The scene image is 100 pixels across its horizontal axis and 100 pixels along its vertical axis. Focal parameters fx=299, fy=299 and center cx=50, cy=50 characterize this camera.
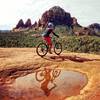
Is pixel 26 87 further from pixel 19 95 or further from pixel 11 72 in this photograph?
pixel 11 72

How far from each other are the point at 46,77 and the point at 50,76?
267 mm

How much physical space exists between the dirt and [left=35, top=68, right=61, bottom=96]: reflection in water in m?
0.04

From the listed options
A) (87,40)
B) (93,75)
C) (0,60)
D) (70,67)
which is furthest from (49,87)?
(87,40)

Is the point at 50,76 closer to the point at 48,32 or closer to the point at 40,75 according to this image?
the point at 40,75

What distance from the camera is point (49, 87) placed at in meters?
12.7

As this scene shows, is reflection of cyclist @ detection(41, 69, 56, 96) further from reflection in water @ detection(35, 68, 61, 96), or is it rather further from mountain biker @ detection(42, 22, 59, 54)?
mountain biker @ detection(42, 22, 59, 54)

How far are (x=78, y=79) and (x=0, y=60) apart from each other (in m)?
5.17

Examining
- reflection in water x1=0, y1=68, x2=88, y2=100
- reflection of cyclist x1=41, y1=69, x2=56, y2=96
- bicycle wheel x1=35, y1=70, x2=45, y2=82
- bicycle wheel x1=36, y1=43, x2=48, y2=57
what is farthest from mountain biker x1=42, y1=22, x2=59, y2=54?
bicycle wheel x1=35, y1=70, x2=45, y2=82

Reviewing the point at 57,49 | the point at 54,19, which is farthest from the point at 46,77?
the point at 54,19

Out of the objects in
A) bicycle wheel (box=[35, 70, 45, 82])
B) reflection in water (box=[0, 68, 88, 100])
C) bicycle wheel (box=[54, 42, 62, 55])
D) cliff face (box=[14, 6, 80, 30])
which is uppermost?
cliff face (box=[14, 6, 80, 30])

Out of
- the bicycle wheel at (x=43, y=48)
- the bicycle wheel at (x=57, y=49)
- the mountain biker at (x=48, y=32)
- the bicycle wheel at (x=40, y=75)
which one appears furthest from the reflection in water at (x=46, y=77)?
the bicycle wheel at (x=57, y=49)

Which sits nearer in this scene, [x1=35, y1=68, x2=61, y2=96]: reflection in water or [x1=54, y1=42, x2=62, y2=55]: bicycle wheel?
[x1=35, y1=68, x2=61, y2=96]: reflection in water

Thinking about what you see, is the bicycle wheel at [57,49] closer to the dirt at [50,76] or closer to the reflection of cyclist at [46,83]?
the dirt at [50,76]

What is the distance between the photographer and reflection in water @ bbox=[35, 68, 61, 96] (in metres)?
12.5
